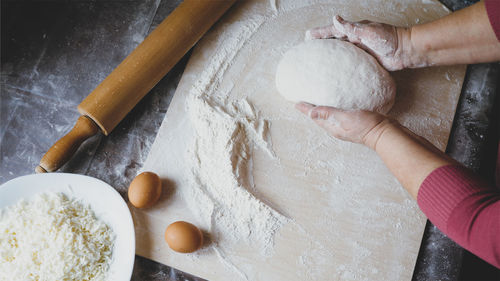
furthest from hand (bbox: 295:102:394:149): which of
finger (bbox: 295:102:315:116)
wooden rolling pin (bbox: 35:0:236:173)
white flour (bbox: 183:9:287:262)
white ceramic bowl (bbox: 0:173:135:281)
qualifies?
white ceramic bowl (bbox: 0:173:135:281)

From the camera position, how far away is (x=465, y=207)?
2.85 ft

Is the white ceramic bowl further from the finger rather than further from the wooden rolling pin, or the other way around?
the finger

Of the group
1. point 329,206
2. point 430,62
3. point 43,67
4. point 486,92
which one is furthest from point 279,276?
point 43,67

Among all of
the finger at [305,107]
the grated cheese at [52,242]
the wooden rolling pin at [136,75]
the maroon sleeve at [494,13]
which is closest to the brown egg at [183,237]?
the grated cheese at [52,242]

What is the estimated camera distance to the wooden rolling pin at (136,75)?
4.03 ft

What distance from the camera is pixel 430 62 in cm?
127

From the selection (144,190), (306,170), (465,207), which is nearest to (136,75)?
(144,190)

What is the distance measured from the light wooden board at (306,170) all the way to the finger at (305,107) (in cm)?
8

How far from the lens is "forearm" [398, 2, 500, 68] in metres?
1.14

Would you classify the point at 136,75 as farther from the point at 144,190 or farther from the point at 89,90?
the point at 144,190

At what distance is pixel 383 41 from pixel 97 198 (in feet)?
3.67

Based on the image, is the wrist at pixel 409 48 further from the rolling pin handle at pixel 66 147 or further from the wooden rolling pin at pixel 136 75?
the rolling pin handle at pixel 66 147

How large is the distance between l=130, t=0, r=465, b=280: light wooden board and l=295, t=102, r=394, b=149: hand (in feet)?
0.36

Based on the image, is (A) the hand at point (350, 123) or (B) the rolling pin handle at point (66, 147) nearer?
(A) the hand at point (350, 123)
